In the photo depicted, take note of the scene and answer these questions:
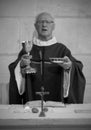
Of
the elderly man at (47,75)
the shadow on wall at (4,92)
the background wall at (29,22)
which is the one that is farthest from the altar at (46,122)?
the background wall at (29,22)

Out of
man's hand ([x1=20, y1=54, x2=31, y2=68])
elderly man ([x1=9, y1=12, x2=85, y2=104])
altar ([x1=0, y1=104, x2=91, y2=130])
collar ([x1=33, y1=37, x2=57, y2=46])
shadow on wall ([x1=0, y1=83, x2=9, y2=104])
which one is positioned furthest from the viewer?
shadow on wall ([x1=0, y1=83, x2=9, y2=104])

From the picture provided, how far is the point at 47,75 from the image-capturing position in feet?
9.39

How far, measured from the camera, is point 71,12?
11.0 ft

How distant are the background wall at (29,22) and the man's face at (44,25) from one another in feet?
1.55

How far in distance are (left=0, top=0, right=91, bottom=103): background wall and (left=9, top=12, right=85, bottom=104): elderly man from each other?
0.45m

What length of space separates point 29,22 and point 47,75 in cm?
73

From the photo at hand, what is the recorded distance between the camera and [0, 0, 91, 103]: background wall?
3.34m

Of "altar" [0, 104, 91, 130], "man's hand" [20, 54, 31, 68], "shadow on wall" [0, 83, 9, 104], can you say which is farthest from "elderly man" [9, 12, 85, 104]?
"altar" [0, 104, 91, 130]

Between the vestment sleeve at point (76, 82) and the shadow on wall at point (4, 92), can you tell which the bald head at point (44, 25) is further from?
the shadow on wall at point (4, 92)

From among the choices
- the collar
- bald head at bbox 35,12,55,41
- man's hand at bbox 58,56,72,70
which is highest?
bald head at bbox 35,12,55,41

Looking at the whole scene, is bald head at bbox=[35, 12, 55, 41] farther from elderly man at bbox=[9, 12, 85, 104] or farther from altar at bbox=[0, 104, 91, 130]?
altar at bbox=[0, 104, 91, 130]

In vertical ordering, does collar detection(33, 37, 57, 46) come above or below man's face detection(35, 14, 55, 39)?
below

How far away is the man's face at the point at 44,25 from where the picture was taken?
9.28 ft

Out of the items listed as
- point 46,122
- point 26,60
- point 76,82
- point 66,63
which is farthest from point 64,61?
point 46,122
